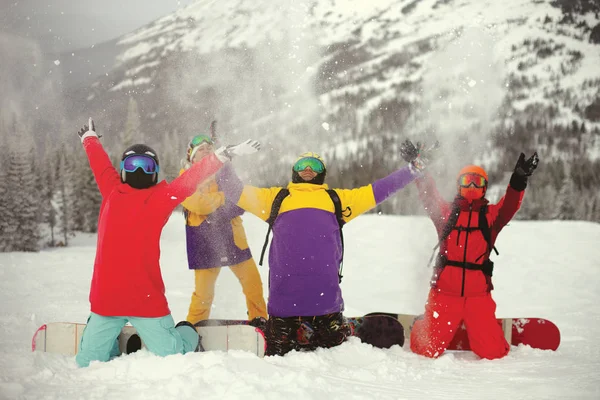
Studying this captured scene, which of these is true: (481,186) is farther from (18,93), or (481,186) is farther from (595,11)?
(595,11)

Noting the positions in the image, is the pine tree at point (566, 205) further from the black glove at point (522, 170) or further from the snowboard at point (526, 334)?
the black glove at point (522, 170)

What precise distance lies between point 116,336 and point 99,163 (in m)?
1.47

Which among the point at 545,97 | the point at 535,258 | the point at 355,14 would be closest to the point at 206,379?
the point at 535,258

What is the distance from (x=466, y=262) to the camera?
16.5 ft

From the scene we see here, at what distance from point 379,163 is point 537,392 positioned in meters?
65.3

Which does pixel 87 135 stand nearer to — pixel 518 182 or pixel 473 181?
pixel 473 181

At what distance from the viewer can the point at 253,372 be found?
143 inches

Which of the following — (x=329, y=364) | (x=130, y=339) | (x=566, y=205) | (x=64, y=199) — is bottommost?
(x=329, y=364)

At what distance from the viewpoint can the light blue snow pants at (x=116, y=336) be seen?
407cm

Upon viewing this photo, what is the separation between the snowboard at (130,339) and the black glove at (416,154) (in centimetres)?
202

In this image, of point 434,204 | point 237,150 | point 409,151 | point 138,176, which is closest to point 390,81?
point 434,204

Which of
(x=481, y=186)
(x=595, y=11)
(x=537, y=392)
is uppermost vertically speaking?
(x=595, y=11)

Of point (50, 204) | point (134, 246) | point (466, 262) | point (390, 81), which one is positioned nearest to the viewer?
point (134, 246)

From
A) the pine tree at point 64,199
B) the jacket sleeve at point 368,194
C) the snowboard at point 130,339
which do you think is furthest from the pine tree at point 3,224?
the jacket sleeve at point 368,194
